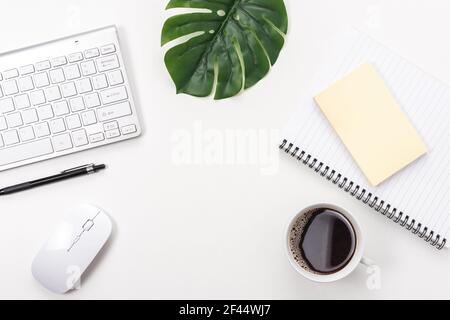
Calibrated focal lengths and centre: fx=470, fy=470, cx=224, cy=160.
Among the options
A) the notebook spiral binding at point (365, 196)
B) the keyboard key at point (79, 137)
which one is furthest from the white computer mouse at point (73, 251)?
the notebook spiral binding at point (365, 196)

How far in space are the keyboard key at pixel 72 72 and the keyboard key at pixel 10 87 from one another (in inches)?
3.0

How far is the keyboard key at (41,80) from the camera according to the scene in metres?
0.70

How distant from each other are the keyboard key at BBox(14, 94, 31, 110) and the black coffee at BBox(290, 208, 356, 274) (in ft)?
1.43

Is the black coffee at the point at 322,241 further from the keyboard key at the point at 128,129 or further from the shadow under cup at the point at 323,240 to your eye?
the keyboard key at the point at 128,129

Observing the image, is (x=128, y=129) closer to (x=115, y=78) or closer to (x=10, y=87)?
(x=115, y=78)

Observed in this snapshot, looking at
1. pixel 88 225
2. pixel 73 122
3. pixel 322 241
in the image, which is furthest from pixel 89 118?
pixel 322 241

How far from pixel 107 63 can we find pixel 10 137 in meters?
0.18

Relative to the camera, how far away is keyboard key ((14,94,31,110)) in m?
0.70

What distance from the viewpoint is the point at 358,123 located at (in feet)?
2.28

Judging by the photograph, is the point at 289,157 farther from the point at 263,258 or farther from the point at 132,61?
the point at 132,61

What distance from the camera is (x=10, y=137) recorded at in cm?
70

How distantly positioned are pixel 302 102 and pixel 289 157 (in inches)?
3.4

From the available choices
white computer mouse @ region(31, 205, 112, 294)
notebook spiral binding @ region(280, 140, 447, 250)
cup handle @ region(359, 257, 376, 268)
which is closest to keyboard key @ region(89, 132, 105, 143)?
white computer mouse @ region(31, 205, 112, 294)

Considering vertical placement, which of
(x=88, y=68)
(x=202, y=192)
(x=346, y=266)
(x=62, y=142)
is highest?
(x=88, y=68)
